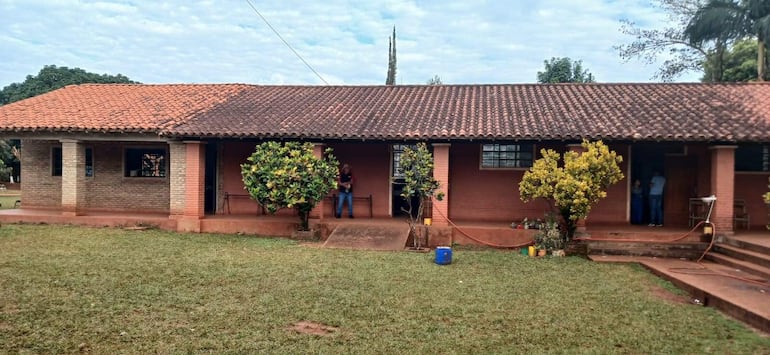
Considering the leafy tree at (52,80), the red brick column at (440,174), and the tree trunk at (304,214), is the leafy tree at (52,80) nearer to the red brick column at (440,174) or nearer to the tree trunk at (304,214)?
the tree trunk at (304,214)

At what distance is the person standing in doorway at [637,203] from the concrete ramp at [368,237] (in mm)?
5639

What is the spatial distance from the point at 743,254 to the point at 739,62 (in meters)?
20.0

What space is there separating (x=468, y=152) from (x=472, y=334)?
8.51m

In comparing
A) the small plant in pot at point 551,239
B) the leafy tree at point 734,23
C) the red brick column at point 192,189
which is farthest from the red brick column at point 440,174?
the leafy tree at point 734,23

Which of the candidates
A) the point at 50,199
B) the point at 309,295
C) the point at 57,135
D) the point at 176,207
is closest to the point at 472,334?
the point at 309,295

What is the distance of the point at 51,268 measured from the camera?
825 cm

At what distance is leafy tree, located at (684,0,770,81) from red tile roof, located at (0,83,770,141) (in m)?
10.4

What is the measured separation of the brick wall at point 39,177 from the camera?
15.5m

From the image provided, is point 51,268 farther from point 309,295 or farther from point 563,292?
point 563,292

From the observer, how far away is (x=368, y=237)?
11.6 metres

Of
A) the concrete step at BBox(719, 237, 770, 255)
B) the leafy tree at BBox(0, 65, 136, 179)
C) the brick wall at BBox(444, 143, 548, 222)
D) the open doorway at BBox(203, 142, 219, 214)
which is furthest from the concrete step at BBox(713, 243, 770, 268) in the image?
the leafy tree at BBox(0, 65, 136, 179)

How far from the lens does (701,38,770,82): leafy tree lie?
24.2 m

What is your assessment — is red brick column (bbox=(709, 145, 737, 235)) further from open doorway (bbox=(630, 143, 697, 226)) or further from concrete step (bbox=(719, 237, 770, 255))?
open doorway (bbox=(630, 143, 697, 226))

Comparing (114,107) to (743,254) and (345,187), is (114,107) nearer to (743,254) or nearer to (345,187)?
(345,187)
